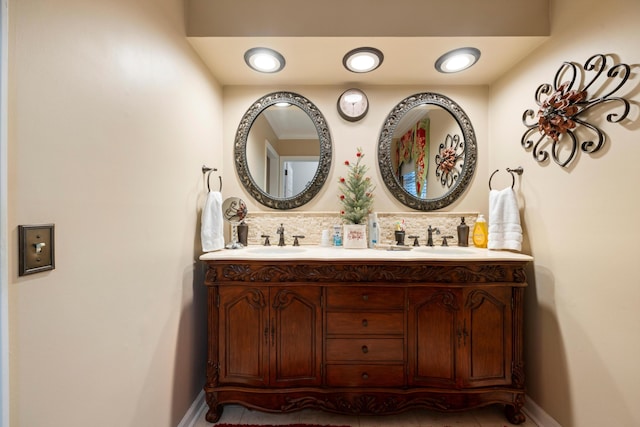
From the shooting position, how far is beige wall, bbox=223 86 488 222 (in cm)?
195

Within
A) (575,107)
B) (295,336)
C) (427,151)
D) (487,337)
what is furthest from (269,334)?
(575,107)

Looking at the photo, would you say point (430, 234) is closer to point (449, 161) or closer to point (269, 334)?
point (449, 161)

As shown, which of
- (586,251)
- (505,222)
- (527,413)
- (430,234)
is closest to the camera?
(586,251)

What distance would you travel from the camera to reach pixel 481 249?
178cm

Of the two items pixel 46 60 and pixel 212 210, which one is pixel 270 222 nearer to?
pixel 212 210

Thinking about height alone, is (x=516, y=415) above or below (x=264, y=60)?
below

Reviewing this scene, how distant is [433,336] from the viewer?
4.58 feet

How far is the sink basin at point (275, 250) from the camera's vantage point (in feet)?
5.56

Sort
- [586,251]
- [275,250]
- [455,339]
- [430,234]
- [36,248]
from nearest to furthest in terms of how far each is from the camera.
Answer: [36,248] < [586,251] < [455,339] < [275,250] < [430,234]

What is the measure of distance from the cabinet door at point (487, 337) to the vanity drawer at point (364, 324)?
411 millimetres

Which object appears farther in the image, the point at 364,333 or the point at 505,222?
the point at 505,222

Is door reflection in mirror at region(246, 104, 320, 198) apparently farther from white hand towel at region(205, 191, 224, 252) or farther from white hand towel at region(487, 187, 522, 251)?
Answer: white hand towel at region(487, 187, 522, 251)

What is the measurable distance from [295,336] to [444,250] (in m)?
1.18

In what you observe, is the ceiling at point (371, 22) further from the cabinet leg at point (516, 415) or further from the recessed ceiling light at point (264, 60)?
the cabinet leg at point (516, 415)
